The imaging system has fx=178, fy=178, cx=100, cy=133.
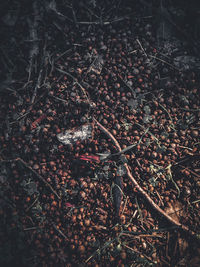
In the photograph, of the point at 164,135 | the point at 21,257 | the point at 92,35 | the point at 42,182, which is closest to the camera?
the point at 21,257

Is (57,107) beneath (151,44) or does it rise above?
beneath

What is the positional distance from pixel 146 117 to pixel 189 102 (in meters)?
0.60

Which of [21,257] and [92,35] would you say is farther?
[92,35]

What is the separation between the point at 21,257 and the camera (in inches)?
72.6

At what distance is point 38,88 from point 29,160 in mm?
877

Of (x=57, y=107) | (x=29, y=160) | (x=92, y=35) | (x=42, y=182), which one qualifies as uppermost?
(x=92, y=35)

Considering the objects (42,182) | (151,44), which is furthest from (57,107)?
(151,44)

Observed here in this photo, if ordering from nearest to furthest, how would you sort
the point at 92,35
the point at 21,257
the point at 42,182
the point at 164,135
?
1. the point at 21,257
2. the point at 42,182
3. the point at 164,135
4. the point at 92,35

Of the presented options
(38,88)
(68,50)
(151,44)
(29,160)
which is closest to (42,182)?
(29,160)

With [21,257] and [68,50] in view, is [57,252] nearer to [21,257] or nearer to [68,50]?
[21,257]

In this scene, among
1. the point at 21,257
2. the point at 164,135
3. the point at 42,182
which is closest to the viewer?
the point at 21,257

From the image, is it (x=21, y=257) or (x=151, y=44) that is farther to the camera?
(x=151, y=44)

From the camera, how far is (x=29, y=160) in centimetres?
206

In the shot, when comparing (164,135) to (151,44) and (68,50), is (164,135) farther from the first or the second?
(68,50)
